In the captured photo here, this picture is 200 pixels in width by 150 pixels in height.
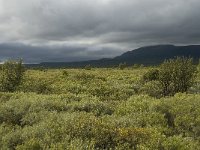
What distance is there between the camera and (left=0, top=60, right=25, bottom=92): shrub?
4206 cm

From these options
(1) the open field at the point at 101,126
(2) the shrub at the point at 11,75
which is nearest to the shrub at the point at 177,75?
(1) the open field at the point at 101,126

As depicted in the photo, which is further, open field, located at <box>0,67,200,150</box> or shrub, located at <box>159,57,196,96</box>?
shrub, located at <box>159,57,196,96</box>

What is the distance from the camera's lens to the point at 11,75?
4347 cm

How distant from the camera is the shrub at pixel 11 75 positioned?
42062 mm

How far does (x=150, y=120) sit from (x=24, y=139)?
264 inches

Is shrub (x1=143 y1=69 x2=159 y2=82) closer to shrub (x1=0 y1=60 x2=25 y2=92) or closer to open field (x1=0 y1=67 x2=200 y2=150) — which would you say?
shrub (x1=0 y1=60 x2=25 y2=92)

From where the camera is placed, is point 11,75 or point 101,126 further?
point 11,75

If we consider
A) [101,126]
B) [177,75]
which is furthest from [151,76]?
[101,126]

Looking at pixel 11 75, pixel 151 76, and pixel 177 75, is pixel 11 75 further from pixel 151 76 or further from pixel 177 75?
pixel 151 76

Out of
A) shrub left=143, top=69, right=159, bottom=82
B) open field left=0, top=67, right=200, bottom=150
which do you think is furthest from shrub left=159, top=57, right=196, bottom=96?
open field left=0, top=67, right=200, bottom=150

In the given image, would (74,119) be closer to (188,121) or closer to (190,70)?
(188,121)

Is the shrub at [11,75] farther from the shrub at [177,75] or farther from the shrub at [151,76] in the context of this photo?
the shrub at [151,76]

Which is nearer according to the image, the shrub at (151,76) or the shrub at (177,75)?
the shrub at (177,75)

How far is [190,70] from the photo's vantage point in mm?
40094
